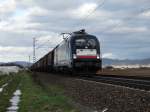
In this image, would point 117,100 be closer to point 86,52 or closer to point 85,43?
point 86,52

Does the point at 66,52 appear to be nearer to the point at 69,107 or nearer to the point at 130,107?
the point at 69,107

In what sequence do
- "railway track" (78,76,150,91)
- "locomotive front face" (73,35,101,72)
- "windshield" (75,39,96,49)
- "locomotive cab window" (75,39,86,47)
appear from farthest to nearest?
"locomotive cab window" (75,39,86,47) → "windshield" (75,39,96,49) → "locomotive front face" (73,35,101,72) → "railway track" (78,76,150,91)

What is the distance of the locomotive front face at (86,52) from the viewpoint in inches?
1574

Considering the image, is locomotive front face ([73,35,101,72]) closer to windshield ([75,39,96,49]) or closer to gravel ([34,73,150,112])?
windshield ([75,39,96,49])

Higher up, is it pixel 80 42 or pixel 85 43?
pixel 80 42

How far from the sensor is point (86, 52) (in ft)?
133

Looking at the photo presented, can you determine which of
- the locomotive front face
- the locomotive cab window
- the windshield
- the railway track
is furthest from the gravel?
the locomotive cab window

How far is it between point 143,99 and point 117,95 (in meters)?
2.77

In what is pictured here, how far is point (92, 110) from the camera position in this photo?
56.7ft

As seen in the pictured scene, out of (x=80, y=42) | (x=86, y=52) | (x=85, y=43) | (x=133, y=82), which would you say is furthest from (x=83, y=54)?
(x=133, y=82)

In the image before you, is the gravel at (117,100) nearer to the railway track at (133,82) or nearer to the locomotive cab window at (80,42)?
the railway track at (133,82)

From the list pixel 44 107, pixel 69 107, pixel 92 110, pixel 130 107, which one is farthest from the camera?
pixel 44 107

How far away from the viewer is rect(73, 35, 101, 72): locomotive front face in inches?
1574

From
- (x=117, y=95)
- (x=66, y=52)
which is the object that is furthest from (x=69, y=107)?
(x=66, y=52)
